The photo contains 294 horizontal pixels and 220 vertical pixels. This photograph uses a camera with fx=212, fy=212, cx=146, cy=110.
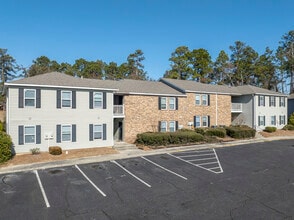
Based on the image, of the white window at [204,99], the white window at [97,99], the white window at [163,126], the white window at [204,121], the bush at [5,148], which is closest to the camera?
the bush at [5,148]

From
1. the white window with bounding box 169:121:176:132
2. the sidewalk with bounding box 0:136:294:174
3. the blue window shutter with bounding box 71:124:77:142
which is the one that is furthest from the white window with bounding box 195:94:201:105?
the blue window shutter with bounding box 71:124:77:142

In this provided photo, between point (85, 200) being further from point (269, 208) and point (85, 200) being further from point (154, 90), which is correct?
point (154, 90)

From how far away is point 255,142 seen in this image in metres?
23.2

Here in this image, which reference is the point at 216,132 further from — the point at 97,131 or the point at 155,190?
the point at 155,190

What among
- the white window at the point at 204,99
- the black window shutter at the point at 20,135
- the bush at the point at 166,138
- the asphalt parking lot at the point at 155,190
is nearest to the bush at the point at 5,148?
the black window shutter at the point at 20,135

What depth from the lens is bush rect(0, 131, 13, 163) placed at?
14.1 metres

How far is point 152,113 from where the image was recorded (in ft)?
76.1

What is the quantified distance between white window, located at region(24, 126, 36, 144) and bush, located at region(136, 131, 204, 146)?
30.5 ft

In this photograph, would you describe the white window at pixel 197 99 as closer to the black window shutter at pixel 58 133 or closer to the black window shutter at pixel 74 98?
the black window shutter at pixel 74 98

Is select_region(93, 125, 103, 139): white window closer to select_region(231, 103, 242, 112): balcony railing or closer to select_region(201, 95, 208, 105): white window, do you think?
select_region(201, 95, 208, 105): white window

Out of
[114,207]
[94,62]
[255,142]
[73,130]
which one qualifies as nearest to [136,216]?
[114,207]

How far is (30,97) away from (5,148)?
426 cm

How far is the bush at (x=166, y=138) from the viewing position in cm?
2017

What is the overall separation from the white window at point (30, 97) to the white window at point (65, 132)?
Answer: 2966 mm
